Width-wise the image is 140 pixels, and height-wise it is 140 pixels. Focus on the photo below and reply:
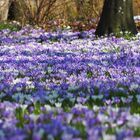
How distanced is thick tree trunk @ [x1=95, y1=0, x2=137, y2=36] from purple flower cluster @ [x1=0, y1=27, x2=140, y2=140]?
2.59 metres

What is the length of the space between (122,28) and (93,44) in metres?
2.66

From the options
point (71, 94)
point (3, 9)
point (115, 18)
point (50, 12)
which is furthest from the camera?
point (3, 9)

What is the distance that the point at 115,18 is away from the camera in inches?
645

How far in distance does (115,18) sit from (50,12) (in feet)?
33.8

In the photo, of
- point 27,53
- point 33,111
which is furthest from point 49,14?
point 33,111

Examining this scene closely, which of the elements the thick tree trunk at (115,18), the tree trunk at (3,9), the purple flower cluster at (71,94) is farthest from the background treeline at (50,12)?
the purple flower cluster at (71,94)

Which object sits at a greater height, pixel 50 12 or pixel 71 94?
pixel 71 94

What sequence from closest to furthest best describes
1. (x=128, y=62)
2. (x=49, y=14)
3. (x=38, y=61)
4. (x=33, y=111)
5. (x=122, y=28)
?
1. (x=33, y=111)
2. (x=128, y=62)
3. (x=38, y=61)
4. (x=122, y=28)
5. (x=49, y=14)

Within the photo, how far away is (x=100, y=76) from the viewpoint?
770 cm

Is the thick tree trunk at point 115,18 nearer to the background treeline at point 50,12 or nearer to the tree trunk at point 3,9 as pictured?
the background treeline at point 50,12

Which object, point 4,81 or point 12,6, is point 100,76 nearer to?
point 4,81

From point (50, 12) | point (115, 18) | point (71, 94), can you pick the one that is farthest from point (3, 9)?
point (71, 94)

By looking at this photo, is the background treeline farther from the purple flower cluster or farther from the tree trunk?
the purple flower cluster

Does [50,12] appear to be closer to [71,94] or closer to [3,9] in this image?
[3,9]
